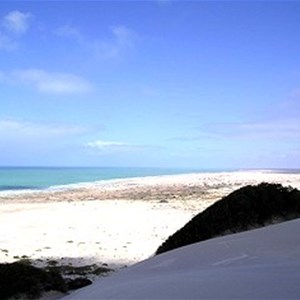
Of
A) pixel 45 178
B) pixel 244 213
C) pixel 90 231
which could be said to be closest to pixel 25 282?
pixel 244 213

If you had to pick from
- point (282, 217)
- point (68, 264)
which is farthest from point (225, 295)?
point (68, 264)

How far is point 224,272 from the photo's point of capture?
4023mm

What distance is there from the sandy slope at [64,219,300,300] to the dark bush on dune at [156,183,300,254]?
1.12 meters

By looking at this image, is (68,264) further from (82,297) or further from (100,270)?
(82,297)

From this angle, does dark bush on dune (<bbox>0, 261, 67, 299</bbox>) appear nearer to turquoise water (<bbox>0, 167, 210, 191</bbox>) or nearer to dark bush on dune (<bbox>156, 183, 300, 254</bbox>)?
dark bush on dune (<bbox>156, 183, 300, 254</bbox>)

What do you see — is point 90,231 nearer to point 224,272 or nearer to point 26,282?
point 26,282

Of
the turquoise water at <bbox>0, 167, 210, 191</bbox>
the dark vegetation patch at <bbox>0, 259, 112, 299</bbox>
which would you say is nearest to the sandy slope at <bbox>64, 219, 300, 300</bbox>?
the dark vegetation patch at <bbox>0, 259, 112, 299</bbox>

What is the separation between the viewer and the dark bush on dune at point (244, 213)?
283 inches

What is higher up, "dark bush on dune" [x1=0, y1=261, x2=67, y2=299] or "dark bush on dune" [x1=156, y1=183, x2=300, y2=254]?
"dark bush on dune" [x1=156, y1=183, x2=300, y2=254]

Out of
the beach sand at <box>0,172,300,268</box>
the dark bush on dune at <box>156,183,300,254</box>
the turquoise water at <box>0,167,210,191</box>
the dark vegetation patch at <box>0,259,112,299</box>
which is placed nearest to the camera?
the dark vegetation patch at <box>0,259,112,299</box>

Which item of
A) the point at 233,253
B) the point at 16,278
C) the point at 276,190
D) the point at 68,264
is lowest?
the point at 68,264

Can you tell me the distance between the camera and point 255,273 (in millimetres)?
3734

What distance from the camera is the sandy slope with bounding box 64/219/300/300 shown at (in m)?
3.31

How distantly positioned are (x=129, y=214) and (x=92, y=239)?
6186mm
